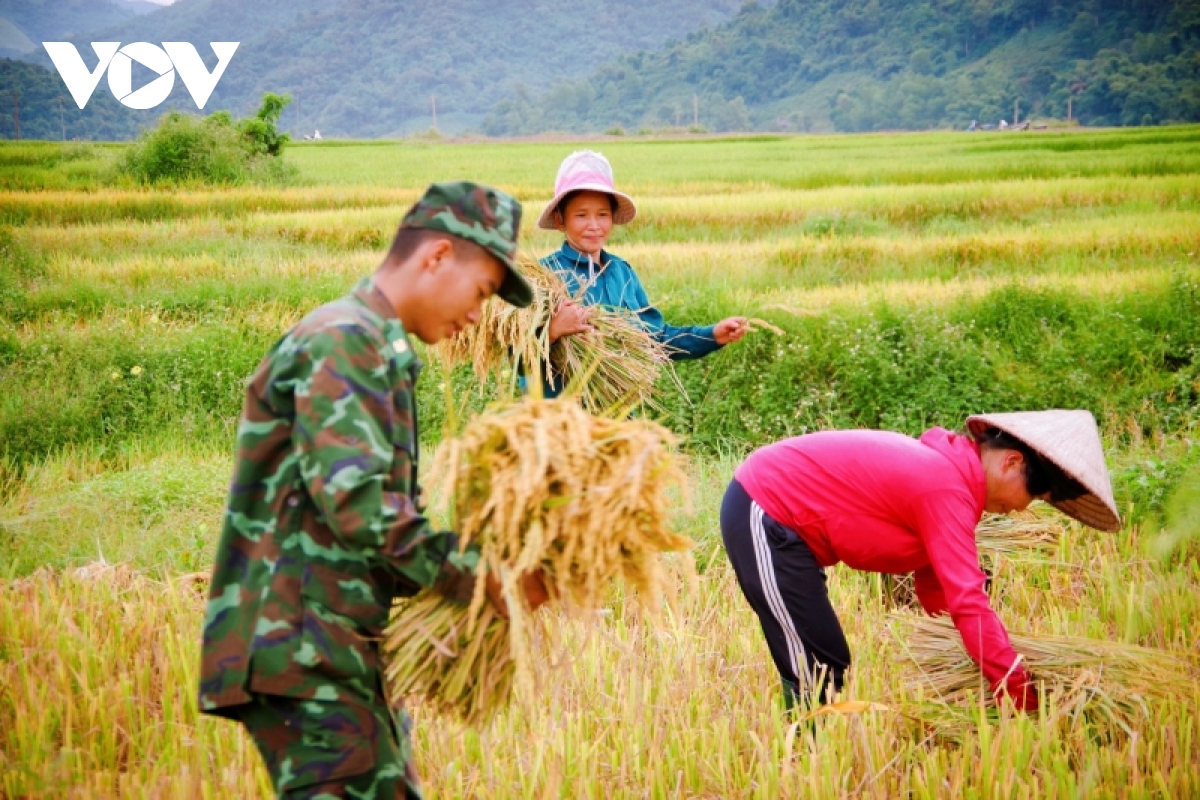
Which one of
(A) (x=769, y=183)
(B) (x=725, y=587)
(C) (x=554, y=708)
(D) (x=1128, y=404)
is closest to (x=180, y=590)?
(C) (x=554, y=708)

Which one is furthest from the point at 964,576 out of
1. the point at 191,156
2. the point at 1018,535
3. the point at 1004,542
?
the point at 191,156

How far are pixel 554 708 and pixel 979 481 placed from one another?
1.23 m

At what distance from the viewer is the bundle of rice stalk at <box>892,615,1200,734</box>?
2602 millimetres

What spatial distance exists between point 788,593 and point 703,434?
156 inches

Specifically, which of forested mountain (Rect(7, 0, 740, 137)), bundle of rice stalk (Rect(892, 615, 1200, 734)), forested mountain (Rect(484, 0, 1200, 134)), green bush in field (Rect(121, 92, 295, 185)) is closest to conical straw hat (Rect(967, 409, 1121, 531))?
bundle of rice stalk (Rect(892, 615, 1200, 734))

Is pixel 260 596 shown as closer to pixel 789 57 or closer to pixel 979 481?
pixel 979 481

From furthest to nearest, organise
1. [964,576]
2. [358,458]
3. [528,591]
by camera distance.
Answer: [964,576]
[528,591]
[358,458]

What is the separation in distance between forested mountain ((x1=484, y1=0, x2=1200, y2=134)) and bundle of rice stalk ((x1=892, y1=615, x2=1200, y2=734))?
41657 millimetres

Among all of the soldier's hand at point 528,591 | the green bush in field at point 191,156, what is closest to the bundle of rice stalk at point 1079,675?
the soldier's hand at point 528,591

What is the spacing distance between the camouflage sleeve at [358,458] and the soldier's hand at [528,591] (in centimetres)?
7

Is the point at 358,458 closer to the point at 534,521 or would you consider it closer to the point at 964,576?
the point at 534,521

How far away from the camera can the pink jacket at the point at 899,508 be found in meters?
2.41

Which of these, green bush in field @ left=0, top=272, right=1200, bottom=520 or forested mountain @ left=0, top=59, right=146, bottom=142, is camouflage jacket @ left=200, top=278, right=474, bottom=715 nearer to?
green bush in field @ left=0, top=272, right=1200, bottom=520

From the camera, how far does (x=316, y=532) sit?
5.57ft
